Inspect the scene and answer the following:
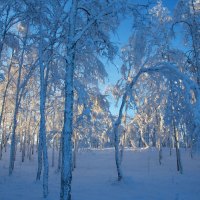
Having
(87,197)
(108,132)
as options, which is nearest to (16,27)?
(108,132)

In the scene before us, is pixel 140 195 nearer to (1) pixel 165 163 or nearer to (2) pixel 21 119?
(1) pixel 165 163

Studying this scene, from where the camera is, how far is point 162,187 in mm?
13523

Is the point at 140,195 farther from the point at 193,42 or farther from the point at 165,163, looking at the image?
the point at 165,163

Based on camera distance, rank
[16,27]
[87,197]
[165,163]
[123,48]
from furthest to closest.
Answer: [165,163] → [16,27] → [123,48] → [87,197]

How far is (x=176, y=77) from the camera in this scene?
9195 mm

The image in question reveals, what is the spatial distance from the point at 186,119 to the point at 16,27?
17.7 m

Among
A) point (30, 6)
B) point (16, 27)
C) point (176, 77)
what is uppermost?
point (16, 27)

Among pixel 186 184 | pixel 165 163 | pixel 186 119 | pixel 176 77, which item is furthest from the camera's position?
pixel 165 163

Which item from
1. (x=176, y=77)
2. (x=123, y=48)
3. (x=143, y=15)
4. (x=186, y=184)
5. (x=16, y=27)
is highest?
(x=16, y=27)

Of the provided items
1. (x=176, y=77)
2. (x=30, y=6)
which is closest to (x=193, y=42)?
(x=176, y=77)

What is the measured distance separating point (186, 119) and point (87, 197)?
5.41m

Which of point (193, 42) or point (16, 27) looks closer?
point (193, 42)

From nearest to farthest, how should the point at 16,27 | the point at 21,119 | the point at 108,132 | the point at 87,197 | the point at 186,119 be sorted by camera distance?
the point at 186,119 → the point at 87,197 → the point at 108,132 → the point at 16,27 → the point at 21,119

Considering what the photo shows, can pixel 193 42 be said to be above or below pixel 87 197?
above
